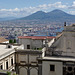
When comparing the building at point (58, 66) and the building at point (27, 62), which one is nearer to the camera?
the building at point (58, 66)

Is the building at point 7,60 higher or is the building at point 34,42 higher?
the building at point 34,42

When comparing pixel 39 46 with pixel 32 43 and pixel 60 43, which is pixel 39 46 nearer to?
pixel 32 43

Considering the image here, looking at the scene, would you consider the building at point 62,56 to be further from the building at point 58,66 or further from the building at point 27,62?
the building at point 27,62

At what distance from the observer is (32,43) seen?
40969 millimetres

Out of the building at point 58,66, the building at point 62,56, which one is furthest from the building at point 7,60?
the building at point 58,66

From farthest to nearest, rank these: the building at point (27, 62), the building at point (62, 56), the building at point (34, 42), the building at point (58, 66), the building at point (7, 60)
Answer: the building at point (34, 42) < the building at point (27, 62) < the building at point (7, 60) < the building at point (62, 56) < the building at point (58, 66)

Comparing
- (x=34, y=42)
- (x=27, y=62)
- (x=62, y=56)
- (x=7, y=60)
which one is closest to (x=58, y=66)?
(x=62, y=56)

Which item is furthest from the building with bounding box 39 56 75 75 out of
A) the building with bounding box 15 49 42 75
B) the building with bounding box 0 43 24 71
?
the building with bounding box 0 43 24 71

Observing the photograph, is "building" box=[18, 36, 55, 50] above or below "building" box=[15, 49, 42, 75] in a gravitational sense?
above

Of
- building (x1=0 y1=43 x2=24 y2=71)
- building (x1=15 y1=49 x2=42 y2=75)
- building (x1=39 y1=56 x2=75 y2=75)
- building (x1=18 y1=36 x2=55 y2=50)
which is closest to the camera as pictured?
building (x1=39 y1=56 x2=75 y2=75)

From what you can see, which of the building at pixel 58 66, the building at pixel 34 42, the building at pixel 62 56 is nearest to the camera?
the building at pixel 58 66

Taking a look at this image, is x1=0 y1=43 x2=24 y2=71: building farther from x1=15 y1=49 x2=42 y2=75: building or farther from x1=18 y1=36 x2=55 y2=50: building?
x1=18 y1=36 x2=55 y2=50: building

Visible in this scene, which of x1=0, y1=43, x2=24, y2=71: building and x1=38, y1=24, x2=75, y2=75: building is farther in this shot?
x1=0, y1=43, x2=24, y2=71: building

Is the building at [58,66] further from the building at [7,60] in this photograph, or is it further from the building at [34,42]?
the building at [34,42]
